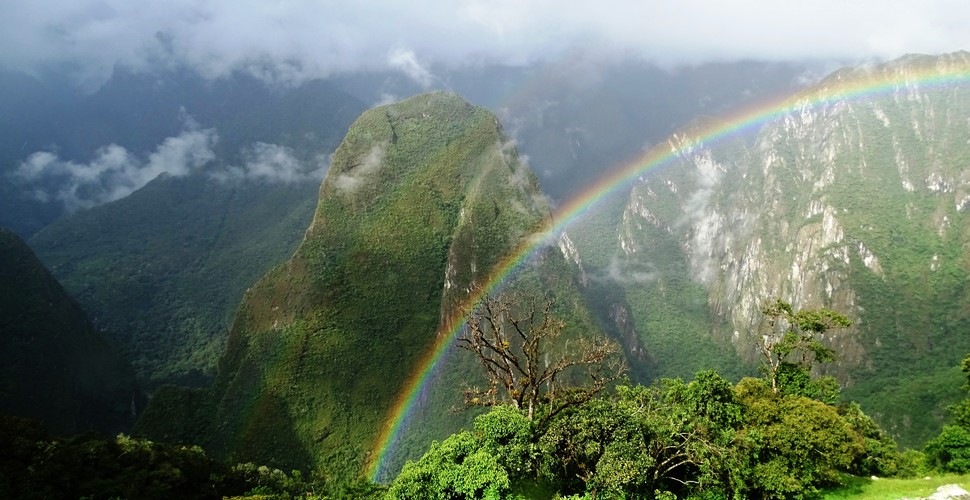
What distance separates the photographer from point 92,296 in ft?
364

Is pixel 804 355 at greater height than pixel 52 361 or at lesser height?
lesser

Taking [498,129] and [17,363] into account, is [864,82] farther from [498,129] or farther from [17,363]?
[17,363]

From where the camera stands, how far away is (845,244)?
111 m

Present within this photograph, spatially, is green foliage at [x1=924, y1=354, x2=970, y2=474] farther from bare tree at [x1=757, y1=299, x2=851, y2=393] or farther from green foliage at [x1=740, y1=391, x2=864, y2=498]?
green foliage at [x1=740, y1=391, x2=864, y2=498]

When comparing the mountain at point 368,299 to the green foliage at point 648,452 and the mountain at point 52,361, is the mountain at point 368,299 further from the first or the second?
the green foliage at point 648,452

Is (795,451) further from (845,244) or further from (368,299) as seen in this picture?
(845,244)

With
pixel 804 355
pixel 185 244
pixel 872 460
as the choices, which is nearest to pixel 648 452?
pixel 872 460

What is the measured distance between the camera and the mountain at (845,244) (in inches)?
3875

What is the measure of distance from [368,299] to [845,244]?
325 feet

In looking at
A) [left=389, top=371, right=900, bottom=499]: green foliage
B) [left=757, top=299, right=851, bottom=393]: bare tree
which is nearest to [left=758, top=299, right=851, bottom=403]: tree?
[left=757, top=299, right=851, bottom=393]: bare tree

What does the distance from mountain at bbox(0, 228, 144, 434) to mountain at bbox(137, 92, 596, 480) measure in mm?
22429

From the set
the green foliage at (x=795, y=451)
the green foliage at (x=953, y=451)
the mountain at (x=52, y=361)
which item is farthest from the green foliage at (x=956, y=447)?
the mountain at (x=52, y=361)

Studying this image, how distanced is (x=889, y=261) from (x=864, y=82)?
52169 mm

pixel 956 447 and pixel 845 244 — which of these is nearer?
pixel 956 447
